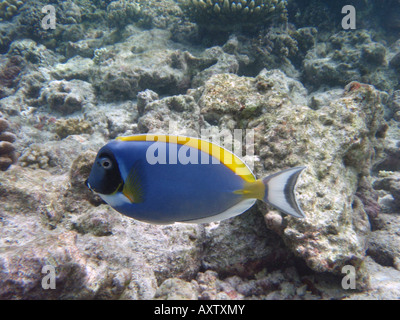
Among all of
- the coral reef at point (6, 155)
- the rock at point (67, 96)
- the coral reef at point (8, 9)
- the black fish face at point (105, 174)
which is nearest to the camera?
the black fish face at point (105, 174)

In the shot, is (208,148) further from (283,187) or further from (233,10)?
(233,10)

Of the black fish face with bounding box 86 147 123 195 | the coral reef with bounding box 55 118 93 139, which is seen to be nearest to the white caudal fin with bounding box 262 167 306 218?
the black fish face with bounding box 86 147 123 195

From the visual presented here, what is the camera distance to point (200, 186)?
3.61 feet

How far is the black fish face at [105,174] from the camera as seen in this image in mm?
1080

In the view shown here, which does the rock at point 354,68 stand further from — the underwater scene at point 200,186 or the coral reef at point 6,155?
the coral reef at point 6,155

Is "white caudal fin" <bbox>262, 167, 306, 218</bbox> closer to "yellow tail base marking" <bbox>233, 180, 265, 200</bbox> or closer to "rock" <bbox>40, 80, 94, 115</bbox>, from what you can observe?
"yellow tail base marking" <bbox>233, 180, 265, 200</bbox>

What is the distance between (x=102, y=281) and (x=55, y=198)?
4.04ft

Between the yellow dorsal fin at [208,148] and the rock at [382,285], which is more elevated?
the yellow dorsal fin at [208,148]

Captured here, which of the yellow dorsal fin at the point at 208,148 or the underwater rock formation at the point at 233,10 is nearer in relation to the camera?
the yellow dorsal fin at the point at 208,148

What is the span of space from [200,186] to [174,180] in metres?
0.13

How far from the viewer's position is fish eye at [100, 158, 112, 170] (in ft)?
3.56

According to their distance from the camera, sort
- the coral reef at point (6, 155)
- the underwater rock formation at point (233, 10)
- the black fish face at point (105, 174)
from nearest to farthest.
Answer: the black fish face at point (105, 174), the coral reef at point (6, 155), the underwater rock formation at point (233, 10)

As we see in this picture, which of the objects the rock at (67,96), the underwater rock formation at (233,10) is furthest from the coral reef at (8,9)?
the underwater rock formation at (233,10)

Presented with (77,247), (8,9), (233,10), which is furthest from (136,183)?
(8,9)
